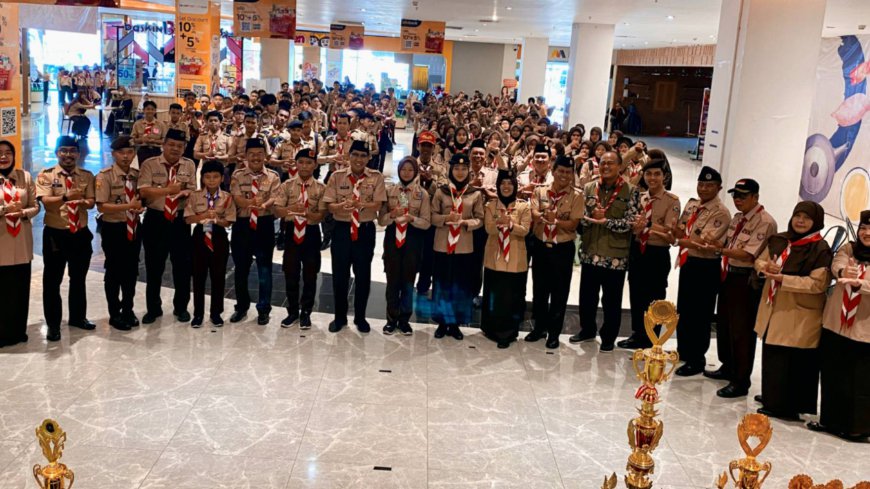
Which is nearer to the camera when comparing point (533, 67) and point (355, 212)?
point (355, 212)

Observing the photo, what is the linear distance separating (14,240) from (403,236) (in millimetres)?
3128

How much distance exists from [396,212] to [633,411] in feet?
8.63

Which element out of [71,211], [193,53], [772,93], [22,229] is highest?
[193,53]

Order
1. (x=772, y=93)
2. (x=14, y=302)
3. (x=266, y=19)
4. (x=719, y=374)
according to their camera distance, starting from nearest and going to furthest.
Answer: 1. (x=14, y=302)
2. (x=719, y=374)
3. (x=772, y=93)
4. (x=266, y=19)

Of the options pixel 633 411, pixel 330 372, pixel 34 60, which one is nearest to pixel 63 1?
pixel 330 372

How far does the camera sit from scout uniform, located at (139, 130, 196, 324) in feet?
23.4

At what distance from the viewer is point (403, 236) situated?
7305 mm

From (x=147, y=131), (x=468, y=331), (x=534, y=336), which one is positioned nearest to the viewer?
(x=534, y=336)

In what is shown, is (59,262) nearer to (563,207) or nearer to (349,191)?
(349,191)

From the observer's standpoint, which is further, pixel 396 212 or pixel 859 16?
pixel 859 16

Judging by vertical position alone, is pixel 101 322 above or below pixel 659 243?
below

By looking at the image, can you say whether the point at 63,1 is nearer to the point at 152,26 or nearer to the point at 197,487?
the point at 197,487

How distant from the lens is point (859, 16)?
1362 centimetres

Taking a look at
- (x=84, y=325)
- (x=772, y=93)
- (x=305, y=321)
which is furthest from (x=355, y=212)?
(x=772, y=93)
